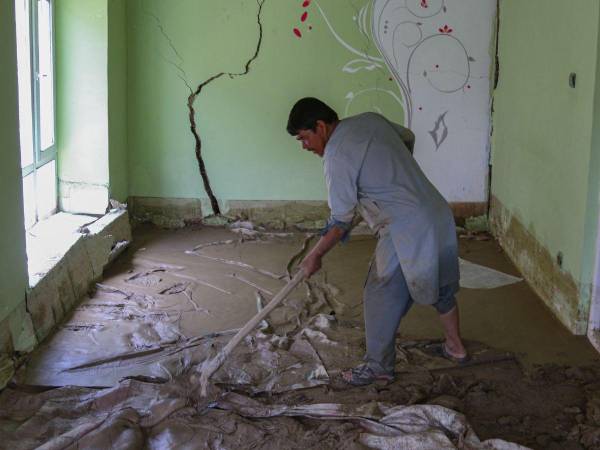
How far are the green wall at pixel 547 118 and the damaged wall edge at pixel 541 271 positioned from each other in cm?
7

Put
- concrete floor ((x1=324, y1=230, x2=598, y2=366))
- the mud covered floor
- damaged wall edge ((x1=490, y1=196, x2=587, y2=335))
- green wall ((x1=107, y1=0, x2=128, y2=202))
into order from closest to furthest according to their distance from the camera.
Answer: the mud covered floor < concrete floor ((x1=324, y1=230, x2=598, y2=366)) < damaged wall edge ((x1=490, y1=196, x2=587, y2=335)) < green wall ((x1=107, y1=0, x2=128, y2=202))

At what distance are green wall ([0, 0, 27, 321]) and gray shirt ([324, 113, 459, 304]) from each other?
1450mm

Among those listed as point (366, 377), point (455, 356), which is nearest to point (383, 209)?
point (366, 377)

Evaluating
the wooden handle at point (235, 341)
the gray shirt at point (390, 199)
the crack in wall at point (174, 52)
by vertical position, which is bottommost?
the wooden handle at point (235, 341)

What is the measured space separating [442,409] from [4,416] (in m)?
1.70

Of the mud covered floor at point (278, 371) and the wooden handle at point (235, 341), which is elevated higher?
the wooden handle at point (235, 341)

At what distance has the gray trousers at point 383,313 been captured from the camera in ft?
11.2

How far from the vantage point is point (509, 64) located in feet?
18.1

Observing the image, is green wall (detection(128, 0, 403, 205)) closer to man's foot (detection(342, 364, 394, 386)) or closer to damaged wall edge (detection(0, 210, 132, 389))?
damaged wall edge (detection(0, 210, 132, 389))

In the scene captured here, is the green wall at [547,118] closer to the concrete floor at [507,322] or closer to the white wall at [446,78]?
the white wall at [446,78]

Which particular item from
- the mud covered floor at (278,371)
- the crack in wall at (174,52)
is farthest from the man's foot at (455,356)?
the crack in wall at (174,52)

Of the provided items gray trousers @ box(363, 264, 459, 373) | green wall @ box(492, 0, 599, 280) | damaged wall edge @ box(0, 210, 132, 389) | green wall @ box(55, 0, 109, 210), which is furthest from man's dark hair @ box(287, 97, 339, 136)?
green wall @ box(55, 0, 109, 210)

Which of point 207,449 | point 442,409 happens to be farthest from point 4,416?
point 442,409

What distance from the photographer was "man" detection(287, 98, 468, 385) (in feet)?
10.6
